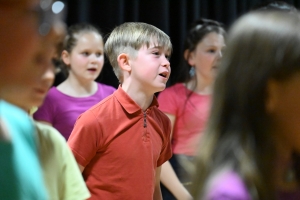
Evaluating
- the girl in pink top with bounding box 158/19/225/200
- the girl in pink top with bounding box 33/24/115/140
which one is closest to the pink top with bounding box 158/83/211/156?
the girl in pink top with bounding box 158/19/225/200

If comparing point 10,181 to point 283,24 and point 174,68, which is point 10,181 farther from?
point 174,68

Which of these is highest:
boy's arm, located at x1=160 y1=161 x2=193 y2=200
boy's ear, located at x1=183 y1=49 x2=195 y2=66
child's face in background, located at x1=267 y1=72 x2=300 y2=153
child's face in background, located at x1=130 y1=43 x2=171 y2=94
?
child's face in background, located at x1=267 y1=72 x2=300 y2=153

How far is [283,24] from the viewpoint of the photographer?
2.59ft

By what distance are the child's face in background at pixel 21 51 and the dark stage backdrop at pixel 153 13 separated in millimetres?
1922

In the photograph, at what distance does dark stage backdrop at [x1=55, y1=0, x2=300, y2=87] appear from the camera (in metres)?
2.53

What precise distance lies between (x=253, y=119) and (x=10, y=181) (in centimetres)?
40

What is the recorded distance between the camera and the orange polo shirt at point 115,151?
1.61 m

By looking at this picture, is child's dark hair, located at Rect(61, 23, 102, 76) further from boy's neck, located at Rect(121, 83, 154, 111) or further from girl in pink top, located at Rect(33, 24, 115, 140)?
boy's neck, located at Rect(121, 83, 154, 111)

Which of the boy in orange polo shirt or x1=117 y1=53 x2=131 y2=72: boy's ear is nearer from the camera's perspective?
the boy in orange polo shirt

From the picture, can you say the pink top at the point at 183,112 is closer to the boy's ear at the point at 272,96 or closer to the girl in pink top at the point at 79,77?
the girl in pink top at the point at 79,77

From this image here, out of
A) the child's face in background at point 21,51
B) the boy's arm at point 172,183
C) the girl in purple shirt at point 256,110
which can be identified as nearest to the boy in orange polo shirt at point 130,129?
the boy's arm at point 172,183

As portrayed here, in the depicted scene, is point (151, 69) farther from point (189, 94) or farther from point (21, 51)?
point (21, 51)

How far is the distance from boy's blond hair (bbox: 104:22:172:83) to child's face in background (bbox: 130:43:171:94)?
2cm

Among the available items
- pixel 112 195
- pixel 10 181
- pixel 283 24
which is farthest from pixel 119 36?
pixel 10 181
